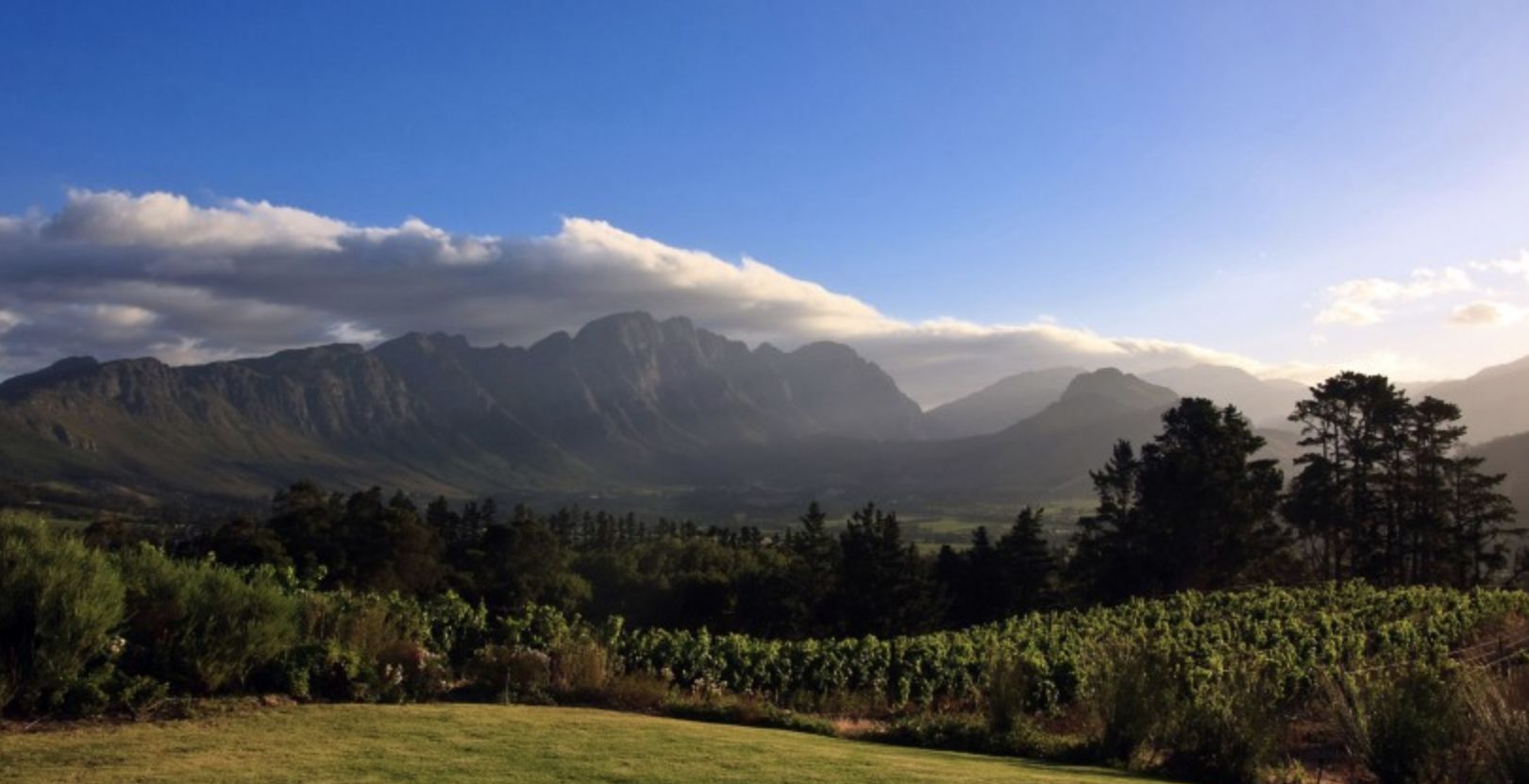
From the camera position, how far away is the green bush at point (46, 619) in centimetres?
909

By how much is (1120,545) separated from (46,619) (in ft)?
157

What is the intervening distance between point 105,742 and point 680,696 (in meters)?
7.65

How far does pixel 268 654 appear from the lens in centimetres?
1109

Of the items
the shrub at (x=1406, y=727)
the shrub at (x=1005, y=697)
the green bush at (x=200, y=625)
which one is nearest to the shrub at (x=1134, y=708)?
the shrub at (x=1005, y=697)

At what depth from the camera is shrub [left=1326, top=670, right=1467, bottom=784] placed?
32.3ft

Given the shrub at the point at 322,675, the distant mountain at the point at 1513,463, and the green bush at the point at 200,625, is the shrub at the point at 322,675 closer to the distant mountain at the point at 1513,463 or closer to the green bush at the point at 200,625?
the green bush at the point at 200,625

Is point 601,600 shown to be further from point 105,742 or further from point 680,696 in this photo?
point 105,742

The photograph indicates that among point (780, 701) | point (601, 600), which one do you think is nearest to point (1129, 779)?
point (780, 701)

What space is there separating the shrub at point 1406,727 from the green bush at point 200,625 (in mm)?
11661

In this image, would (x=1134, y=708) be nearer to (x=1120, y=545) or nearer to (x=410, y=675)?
(x=410, y=675)

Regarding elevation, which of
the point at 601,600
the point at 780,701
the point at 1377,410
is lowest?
the point at 601,600

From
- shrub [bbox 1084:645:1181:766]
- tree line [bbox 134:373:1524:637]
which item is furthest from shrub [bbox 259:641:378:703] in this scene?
tree line [bbox 134:373:1524:637]

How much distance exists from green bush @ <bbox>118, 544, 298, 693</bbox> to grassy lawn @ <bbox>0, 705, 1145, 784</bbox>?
3.02ft

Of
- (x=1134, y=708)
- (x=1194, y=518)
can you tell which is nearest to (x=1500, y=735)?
(x=1134, y=708)
